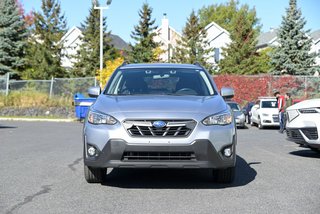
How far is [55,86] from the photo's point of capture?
3584 centimetres

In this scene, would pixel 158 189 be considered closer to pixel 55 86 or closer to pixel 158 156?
pixel 158 156

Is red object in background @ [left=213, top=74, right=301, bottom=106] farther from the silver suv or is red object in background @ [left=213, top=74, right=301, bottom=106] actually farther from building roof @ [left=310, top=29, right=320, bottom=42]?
building roof @ [left=310, top=29, right=320, bottom=42]

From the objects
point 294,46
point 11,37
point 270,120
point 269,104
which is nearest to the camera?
point 270,120

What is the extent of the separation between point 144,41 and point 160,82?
41190 millimetres

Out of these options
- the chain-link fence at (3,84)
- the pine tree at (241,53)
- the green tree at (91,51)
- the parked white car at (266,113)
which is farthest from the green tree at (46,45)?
the parked white car at (266,113)

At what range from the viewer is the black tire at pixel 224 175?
23.6 feet

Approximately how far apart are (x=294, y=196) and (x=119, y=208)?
219cm

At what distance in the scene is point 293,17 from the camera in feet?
141

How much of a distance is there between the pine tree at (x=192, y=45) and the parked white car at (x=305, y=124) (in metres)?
39.9

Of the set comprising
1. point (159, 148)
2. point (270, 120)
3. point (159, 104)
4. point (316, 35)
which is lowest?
point (270, 120)

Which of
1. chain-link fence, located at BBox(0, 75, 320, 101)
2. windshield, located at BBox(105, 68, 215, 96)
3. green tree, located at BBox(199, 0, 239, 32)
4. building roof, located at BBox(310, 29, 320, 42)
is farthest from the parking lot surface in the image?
green tree, located at BBox(199, 0, 239, 32)

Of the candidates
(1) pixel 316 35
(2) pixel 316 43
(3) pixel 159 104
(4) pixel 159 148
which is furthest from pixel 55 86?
(1) pixel 316 35

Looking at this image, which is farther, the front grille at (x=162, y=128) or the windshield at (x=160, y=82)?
the windshield at (x=160, y=82)

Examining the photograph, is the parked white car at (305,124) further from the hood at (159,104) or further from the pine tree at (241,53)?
the pine tree at (241,53)
